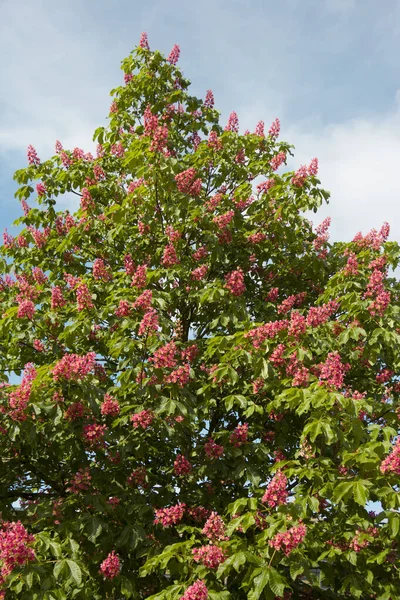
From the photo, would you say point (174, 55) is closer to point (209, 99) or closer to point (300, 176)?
point (209, 99)

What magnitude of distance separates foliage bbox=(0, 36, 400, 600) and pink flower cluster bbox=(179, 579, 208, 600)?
0.02 metres

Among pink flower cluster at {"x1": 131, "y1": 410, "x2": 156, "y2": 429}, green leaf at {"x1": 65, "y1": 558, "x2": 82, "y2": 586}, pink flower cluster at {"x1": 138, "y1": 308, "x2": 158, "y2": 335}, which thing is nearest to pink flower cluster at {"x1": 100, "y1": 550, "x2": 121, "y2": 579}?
green leaf at {"x1": 65, "y1": 558, "x2": 82, "y2": 586}

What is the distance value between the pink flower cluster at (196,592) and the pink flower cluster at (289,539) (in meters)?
→ 0.66

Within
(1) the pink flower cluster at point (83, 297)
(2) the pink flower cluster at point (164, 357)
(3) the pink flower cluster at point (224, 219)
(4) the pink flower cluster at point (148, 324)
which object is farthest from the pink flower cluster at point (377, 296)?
(1) the pink flower cluster at point (83, 297)

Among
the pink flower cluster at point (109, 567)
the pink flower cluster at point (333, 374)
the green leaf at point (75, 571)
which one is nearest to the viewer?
the green leaf at point (75, 571)

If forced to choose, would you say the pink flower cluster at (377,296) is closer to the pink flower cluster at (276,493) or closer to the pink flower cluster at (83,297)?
the pink flower cluster at (276,493)

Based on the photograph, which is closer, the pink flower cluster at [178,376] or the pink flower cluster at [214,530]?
the pink flower cluster at [214,530]

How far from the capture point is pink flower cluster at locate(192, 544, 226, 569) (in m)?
4.52

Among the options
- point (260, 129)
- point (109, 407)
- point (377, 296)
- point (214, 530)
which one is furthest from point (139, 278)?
point (260, 129)

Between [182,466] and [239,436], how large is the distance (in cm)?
72

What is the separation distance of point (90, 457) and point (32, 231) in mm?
3806

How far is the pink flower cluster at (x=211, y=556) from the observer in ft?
14.8

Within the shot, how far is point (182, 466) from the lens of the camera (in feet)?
19.1

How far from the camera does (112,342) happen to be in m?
5.82
